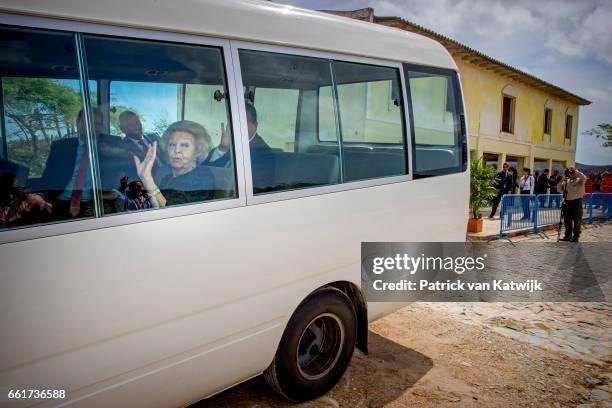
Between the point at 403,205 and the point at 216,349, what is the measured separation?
1863 mm

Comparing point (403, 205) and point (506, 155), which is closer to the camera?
point (403, 205)

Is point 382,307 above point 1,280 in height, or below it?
below

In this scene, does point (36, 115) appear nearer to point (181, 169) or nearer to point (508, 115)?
point (181, 169)

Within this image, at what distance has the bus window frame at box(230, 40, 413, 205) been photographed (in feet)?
7.68

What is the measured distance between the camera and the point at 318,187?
9.02 feet

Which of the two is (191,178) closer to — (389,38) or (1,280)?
(1,280)

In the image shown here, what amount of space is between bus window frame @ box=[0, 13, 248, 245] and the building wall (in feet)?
45.6

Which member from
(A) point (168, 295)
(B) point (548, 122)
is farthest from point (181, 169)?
(B) point (548, 122)

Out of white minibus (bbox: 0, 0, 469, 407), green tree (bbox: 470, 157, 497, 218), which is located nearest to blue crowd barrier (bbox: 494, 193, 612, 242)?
green tree (bbox: 470, 157, 497, 218)

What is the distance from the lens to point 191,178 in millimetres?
2170

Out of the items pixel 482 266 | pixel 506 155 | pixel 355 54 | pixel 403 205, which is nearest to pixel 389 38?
pixel 355 54

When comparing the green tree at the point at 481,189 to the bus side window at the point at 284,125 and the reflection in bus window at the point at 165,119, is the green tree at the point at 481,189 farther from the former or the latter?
the reflection in bus window at the point at 165,119

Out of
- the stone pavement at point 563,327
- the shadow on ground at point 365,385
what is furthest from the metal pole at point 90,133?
the stone pavement at point 563,327

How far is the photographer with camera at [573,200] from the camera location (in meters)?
9.81
